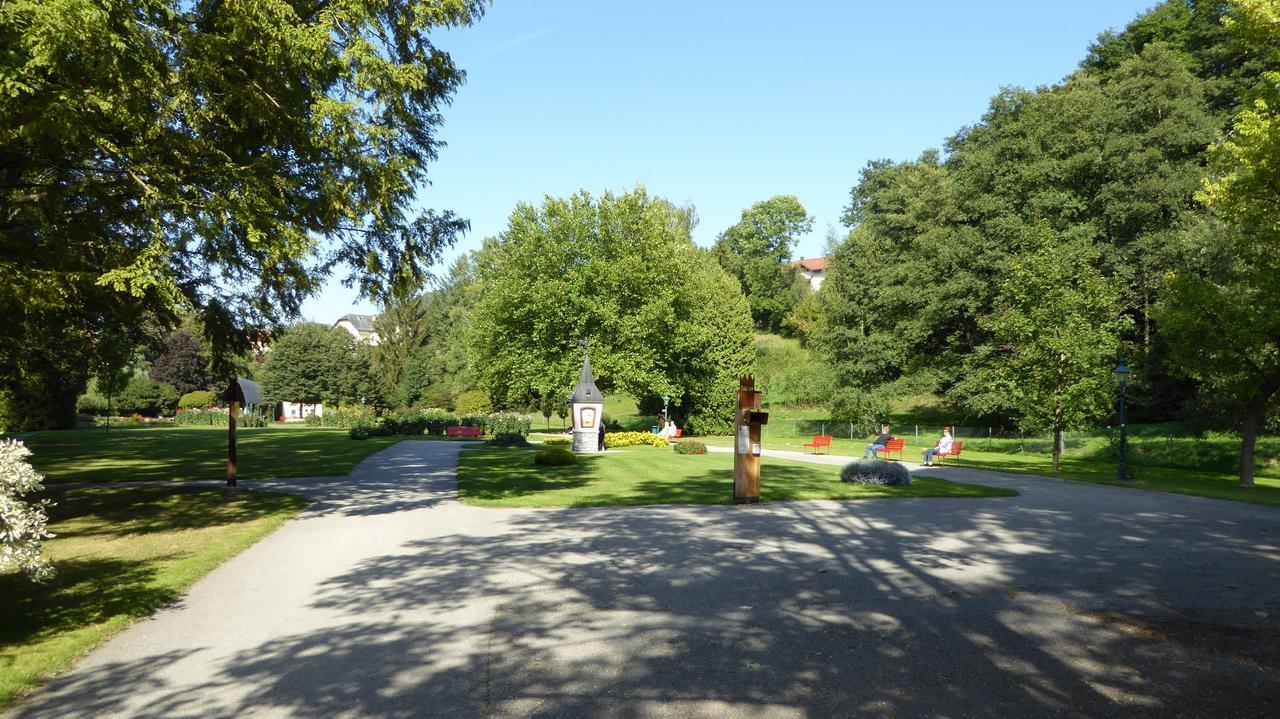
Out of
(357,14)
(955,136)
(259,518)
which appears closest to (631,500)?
(259,518)

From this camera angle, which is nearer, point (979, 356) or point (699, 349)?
point (979, 356)

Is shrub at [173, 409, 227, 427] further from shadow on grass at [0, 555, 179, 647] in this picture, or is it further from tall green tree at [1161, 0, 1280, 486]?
tall green tree at [1161, 0, 1280, 486]

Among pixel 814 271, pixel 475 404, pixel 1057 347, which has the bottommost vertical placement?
pixel 475 404

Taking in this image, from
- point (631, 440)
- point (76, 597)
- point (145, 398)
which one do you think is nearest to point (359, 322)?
point (145, 398)

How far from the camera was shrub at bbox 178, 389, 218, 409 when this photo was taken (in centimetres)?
6769

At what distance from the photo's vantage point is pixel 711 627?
22.2 feet

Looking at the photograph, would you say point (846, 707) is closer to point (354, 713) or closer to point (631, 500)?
point (354, 713)

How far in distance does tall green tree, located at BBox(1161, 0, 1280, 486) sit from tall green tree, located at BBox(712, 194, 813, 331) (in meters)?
57.8

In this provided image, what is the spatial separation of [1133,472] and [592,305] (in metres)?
27.0

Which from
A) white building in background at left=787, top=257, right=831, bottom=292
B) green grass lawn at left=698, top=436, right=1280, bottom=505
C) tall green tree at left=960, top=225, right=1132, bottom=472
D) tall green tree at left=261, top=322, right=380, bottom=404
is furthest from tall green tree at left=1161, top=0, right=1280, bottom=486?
white building in background at left=787, top=257, right=831, bottom=292

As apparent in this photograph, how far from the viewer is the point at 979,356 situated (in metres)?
39.8

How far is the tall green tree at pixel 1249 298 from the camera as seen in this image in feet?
66.8

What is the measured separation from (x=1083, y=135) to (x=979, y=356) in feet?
40.8

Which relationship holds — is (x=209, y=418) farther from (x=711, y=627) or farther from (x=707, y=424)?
(x=711, y=627)
